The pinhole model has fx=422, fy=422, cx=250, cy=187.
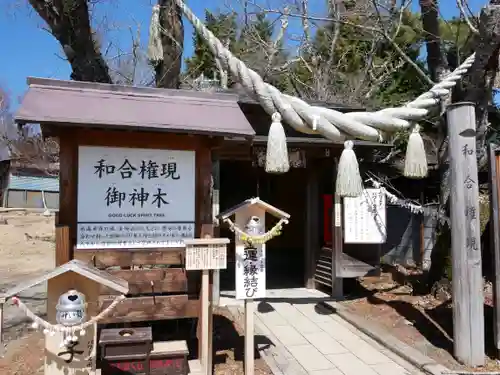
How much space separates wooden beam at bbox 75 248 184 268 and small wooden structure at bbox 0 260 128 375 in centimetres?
82

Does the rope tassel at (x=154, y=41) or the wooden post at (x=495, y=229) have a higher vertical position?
the rope tassel at (x=154, y=41)

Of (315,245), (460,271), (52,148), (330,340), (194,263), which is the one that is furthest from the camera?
(52,148)

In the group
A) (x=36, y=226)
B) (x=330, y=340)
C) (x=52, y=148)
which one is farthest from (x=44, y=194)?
(x=330, y=340)

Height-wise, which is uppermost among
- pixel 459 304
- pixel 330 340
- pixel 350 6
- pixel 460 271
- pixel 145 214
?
pixel 350 6

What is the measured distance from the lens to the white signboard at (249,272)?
193 inches

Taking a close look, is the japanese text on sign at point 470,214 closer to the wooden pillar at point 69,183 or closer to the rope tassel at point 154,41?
the rope tassel at point 154,41

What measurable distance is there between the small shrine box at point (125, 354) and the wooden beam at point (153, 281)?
1.73ft

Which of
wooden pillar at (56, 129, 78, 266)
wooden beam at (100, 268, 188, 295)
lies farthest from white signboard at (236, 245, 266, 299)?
wooden pillar at (56, 129, 78, 266)

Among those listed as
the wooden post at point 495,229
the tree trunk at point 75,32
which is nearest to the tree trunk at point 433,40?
the wooden post at point 495,229

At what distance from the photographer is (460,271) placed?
5.23m

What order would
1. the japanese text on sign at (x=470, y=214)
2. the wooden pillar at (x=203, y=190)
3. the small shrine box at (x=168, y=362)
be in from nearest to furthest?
the small shrine box at (x=168, y=362) < the wooden pillar at (x=203, y=190) < the japanese text on sign at (x=470, y=214)

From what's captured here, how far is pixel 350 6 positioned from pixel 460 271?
8.01 meters

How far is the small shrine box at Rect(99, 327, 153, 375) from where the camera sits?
4.32 metres

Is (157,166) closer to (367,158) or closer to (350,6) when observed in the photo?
(367,158)
